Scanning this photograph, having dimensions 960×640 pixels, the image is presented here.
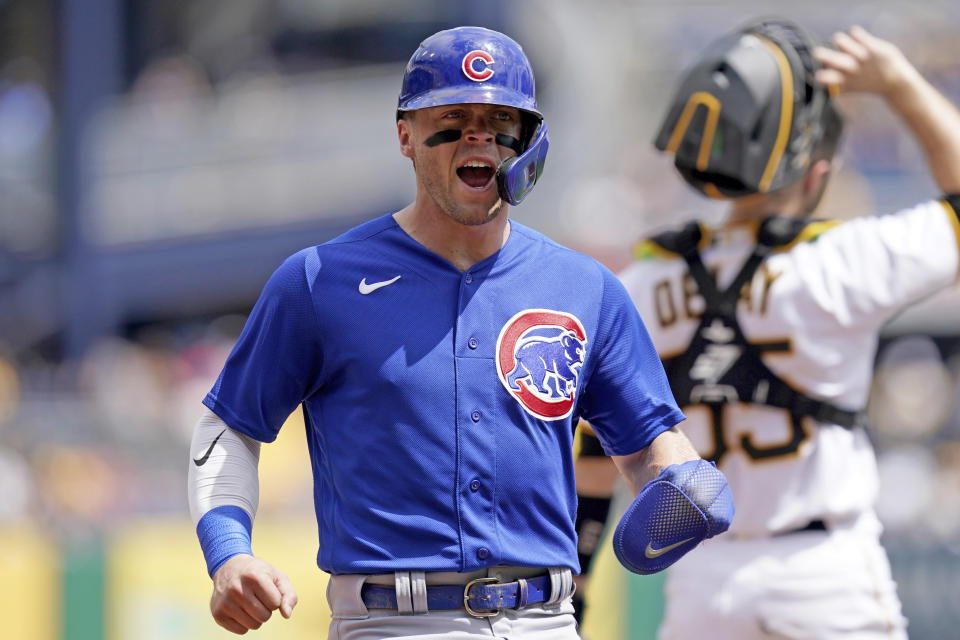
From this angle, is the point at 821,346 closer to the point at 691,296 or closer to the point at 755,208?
the point at 691,296

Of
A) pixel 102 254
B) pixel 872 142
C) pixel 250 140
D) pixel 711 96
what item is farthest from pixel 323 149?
pixel 711 96

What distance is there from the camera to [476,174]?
3447 mm

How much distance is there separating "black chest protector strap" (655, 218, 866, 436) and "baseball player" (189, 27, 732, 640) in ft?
3.53

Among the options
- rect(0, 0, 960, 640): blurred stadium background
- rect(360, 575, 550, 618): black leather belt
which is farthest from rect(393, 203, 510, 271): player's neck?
rect(0, 0, 960, 640): blurred stadium background

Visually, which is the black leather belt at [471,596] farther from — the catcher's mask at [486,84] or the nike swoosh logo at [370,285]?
the catcher's mask at [486,84]

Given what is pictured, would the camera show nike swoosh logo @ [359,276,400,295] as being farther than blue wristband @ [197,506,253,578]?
Yes

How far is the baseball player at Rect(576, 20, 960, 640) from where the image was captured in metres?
4.50

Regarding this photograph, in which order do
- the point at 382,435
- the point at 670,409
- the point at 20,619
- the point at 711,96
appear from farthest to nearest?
the point at 20,619
the point at 711,96
the point at 670,409
the point at 382,435

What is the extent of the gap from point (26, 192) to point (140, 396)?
21.9 feet

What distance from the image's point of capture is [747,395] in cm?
456

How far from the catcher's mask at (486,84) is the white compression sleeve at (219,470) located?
2.85 ft

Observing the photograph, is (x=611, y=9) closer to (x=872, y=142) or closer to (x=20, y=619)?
(x=872, y=142)

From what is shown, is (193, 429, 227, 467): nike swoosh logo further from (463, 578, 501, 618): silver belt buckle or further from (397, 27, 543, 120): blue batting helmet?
(397, 27, 543, 120): blue batting helmet

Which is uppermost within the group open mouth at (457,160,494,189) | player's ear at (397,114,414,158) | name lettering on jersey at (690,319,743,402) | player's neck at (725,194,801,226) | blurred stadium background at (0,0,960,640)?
blurred stadium background at (0,0,960,640)
